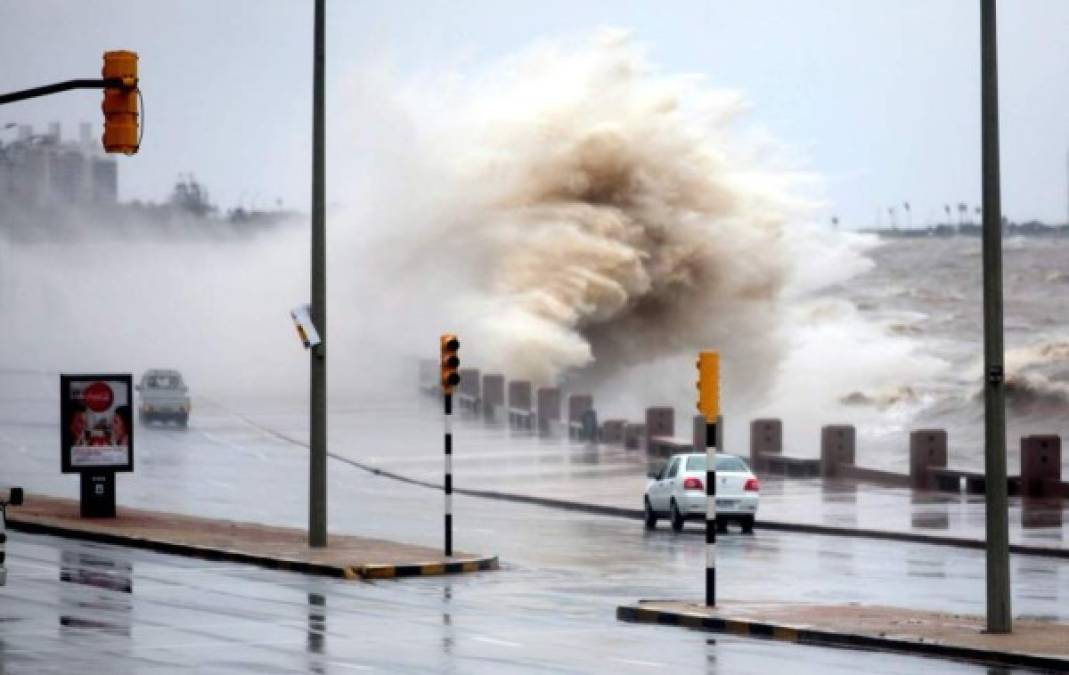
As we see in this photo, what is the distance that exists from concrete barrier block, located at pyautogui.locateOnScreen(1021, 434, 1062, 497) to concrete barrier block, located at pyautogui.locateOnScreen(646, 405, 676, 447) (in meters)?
13.4

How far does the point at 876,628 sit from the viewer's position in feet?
68.5

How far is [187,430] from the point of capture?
2489 inches

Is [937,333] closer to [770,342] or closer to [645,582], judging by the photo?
[770,342]

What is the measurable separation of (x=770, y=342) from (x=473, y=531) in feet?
186

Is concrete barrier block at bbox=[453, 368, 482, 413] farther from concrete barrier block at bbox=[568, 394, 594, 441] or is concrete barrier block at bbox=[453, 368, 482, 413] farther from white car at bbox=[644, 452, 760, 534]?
white car at bbox=[644, 452, 760, 534]

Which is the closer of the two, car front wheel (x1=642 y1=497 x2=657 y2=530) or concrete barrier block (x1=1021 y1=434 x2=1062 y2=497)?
car front wheel (x1=642 y1=497 x2=657 y2=530)

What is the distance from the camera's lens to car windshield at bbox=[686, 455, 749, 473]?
124 feet

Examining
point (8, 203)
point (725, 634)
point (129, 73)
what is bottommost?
point (725, 634)

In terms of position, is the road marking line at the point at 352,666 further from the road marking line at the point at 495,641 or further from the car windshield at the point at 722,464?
the car windshield at the point at 722,464

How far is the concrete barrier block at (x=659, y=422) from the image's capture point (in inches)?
2131

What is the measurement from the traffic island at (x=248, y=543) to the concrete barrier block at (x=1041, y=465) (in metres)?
14.8

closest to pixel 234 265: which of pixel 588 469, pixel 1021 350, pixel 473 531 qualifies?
pixel 1021 350

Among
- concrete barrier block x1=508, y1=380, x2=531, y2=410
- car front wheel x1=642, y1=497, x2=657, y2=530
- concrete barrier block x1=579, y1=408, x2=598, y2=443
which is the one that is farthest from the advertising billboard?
concrete barrier block x1=508, y1=380, x2=531, y2=410

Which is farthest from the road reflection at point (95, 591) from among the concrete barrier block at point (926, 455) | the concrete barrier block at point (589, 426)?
the concrete barrier block at point (589, 426)
